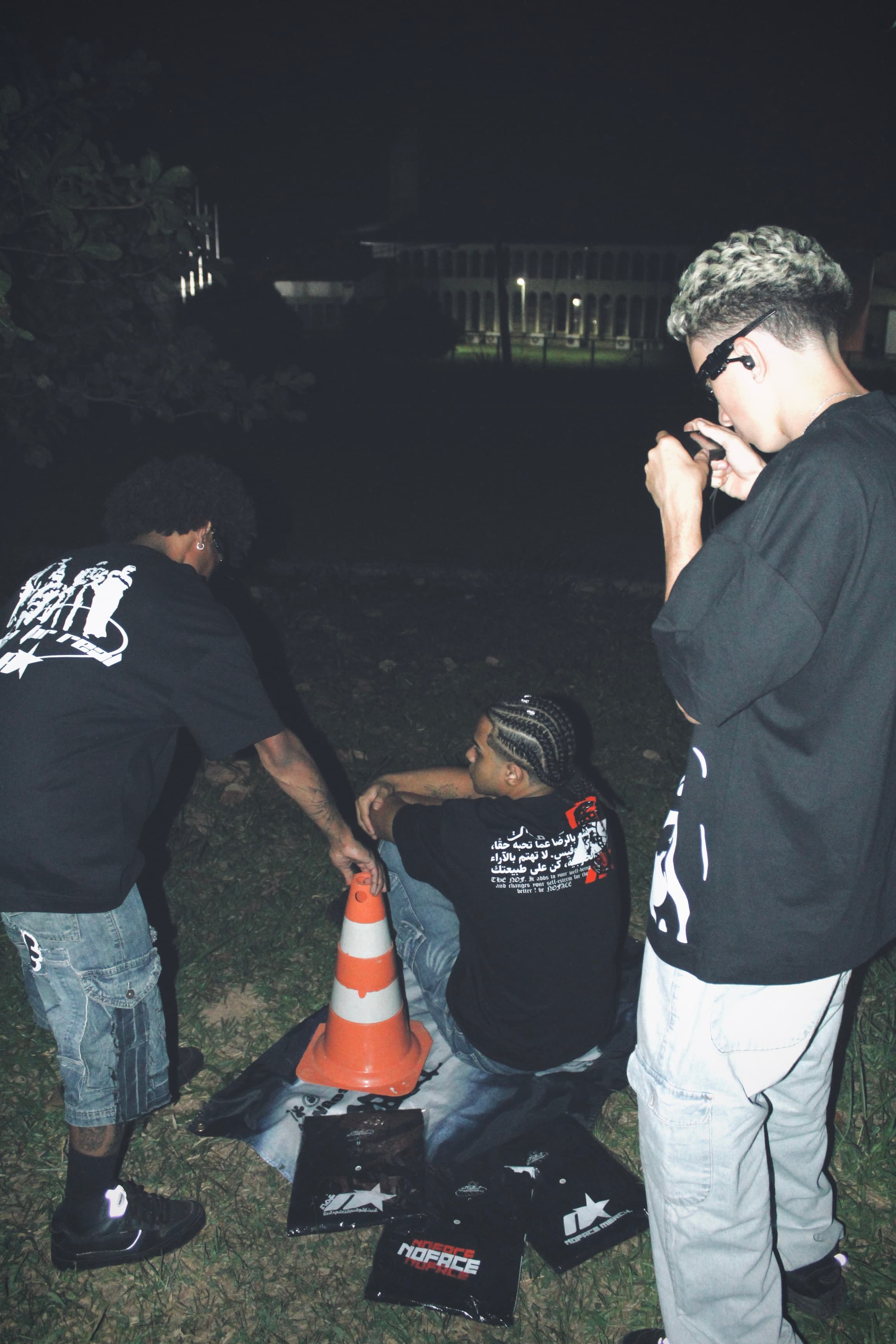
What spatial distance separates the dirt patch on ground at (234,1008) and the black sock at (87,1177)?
3.36ft

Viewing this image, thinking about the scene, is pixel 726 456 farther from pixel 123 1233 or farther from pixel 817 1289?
pixel 123 1233

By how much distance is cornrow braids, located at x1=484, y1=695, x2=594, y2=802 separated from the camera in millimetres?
3070

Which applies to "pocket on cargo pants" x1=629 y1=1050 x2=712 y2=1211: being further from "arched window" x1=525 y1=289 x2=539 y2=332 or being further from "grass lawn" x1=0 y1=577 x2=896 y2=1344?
"arched window" x1=525 y1=289 x2=539 y2=332

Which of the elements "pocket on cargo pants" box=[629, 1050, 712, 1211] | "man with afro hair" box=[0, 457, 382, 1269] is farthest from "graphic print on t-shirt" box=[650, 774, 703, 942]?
"man with afro hair" box=[0, 457, 382, 1269]

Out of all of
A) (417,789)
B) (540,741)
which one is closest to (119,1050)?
(417,789)

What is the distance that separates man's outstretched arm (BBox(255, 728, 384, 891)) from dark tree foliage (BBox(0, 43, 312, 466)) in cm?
185

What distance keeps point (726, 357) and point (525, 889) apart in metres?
1.71

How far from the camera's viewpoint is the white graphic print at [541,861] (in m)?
3.00

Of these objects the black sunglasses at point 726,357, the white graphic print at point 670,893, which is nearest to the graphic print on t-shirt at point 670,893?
the white graphic print at point 670,893

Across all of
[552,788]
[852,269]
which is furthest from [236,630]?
[852,269]

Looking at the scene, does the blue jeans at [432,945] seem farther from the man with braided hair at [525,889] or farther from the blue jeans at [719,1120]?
the blue jeans at [719,1120]

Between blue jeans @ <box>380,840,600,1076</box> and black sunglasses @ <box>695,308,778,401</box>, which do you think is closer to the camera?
black sunglasses @ <box>695,308,778,401</box>

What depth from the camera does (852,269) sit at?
88.0 feet

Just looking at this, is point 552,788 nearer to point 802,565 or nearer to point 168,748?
point 168,748
